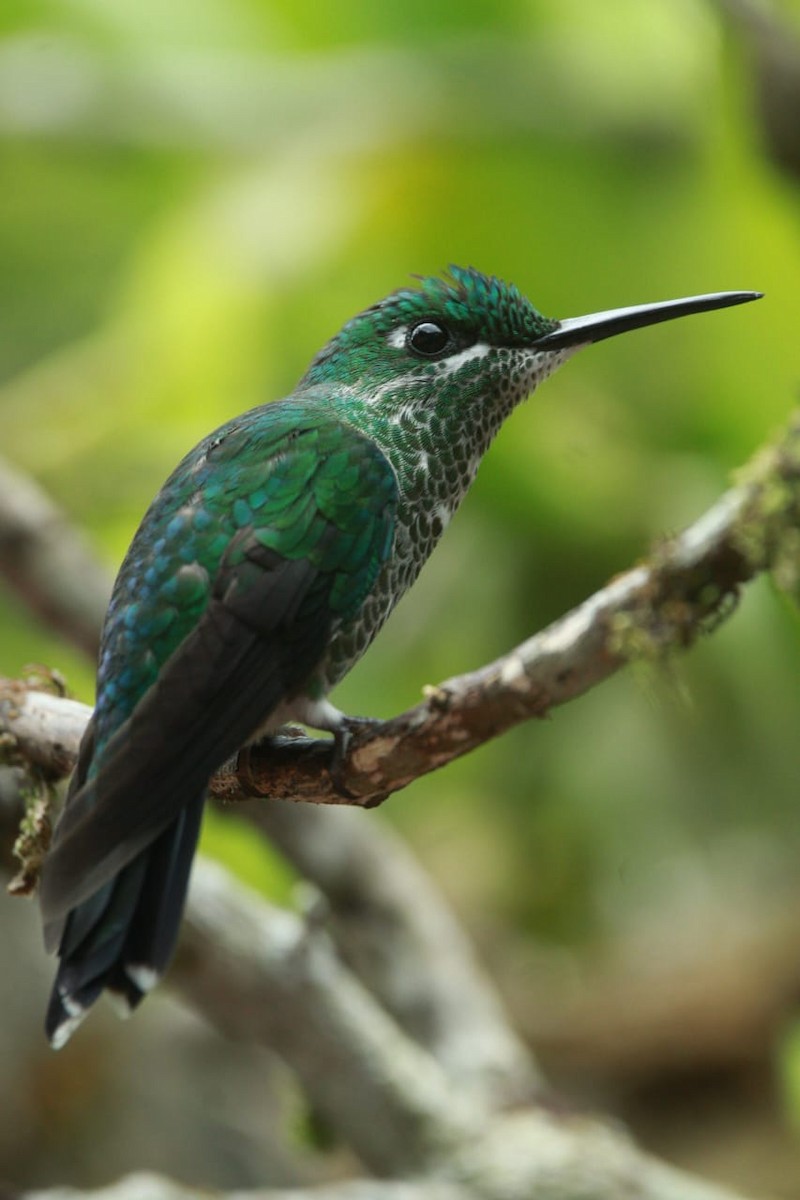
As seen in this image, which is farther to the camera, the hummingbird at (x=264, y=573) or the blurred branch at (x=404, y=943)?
the blurred branch at (x=404, y=943)

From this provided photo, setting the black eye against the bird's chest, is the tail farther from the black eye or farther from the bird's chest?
the black eye

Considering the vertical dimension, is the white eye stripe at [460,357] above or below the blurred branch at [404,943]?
above

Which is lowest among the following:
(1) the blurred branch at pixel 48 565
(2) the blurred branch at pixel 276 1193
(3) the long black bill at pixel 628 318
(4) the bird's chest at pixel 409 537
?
(2) the blurred branch at pixel 276 1193

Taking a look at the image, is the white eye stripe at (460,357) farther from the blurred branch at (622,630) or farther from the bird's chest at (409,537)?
the blurred branch at (622,630)

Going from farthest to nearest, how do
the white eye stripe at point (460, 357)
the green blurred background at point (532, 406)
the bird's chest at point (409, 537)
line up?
the green blurred background at point (532, 406) < the white eye stripe at point (460, 357) < the bird's chest at point (409, 537)

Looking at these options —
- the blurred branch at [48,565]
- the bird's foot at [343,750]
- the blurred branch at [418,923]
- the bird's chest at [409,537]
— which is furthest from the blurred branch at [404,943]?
the bird's foot at [343,750]

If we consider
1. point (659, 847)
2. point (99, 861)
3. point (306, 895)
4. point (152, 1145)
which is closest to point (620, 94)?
point (659, 847)

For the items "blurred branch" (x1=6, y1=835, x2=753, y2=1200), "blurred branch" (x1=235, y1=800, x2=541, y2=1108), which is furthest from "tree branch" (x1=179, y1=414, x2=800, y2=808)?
"blurred branch" (x1=235, y1=800, x2=541, y2=1108)

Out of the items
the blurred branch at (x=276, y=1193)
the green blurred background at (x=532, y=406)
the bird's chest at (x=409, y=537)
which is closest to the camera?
the bird's chest at (x=409, y=537)
